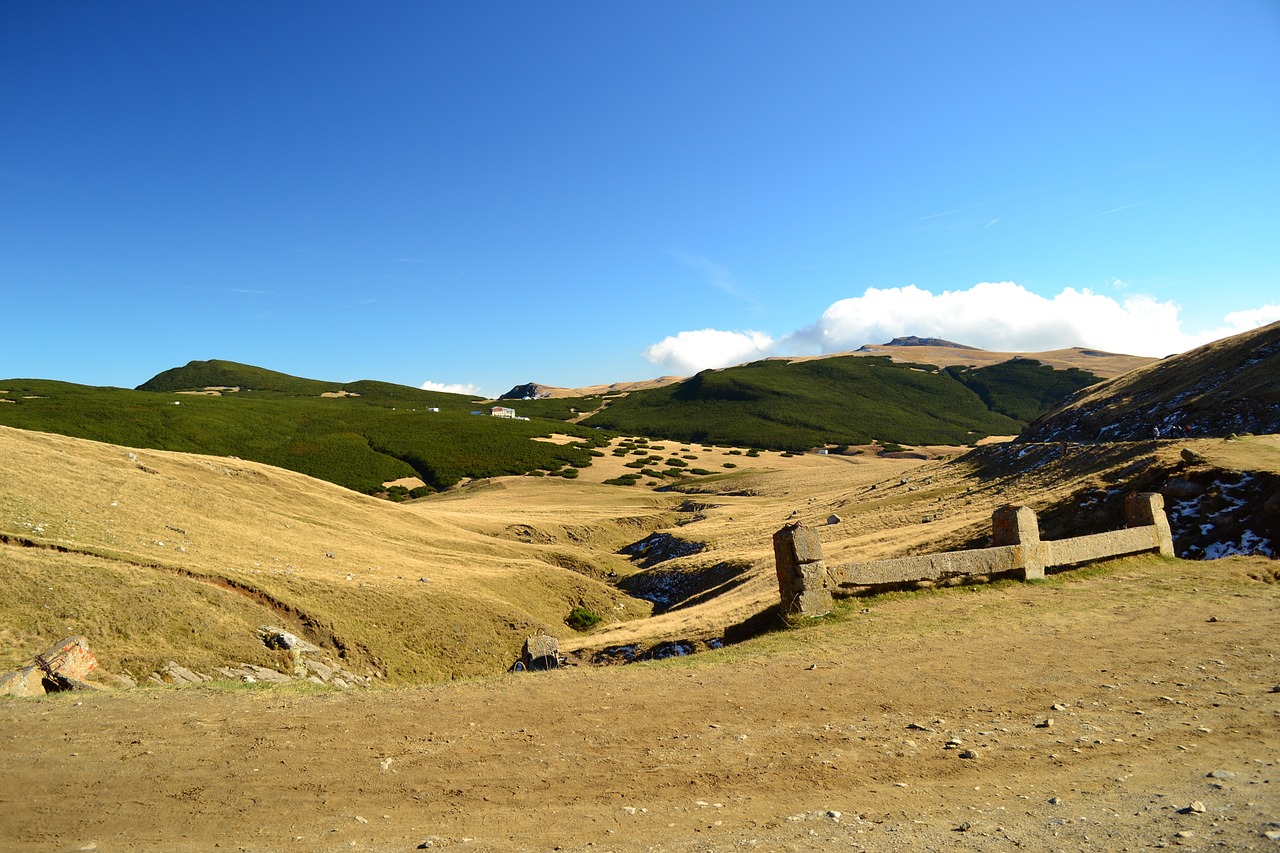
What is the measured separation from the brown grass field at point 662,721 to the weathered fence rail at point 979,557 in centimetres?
43

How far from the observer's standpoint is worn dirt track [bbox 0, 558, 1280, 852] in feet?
18.4

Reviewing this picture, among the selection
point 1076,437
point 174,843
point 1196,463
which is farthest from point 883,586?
point 1076,437

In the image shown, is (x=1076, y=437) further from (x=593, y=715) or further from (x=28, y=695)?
(x=28, y=695)

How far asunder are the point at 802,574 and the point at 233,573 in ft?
49.4

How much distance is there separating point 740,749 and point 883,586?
7576 mm

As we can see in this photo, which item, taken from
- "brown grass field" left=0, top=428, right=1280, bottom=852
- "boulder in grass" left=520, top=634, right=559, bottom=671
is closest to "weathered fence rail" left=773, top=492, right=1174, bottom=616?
"brown grass field" left=0, top=428, right=1280, bottom=852

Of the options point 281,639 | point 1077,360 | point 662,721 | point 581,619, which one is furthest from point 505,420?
point 1077,360

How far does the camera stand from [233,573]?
18.2 m

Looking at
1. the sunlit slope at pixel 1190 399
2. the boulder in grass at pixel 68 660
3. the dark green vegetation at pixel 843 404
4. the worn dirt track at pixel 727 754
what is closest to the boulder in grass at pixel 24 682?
the boulder in grass at pixel 68 660

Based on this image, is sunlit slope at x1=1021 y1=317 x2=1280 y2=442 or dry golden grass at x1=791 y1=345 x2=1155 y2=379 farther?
dry golden grass at x1=791 y1=345 x2=1155 y2=379

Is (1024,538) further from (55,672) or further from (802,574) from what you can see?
(55,672)

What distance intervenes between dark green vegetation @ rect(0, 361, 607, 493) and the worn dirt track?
61104 millimetres

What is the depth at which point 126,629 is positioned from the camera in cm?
1428

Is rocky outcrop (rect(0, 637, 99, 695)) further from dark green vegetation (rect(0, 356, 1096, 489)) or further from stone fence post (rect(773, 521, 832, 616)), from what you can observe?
dark green vegetation (rect(0, 356, 1096, 489))
